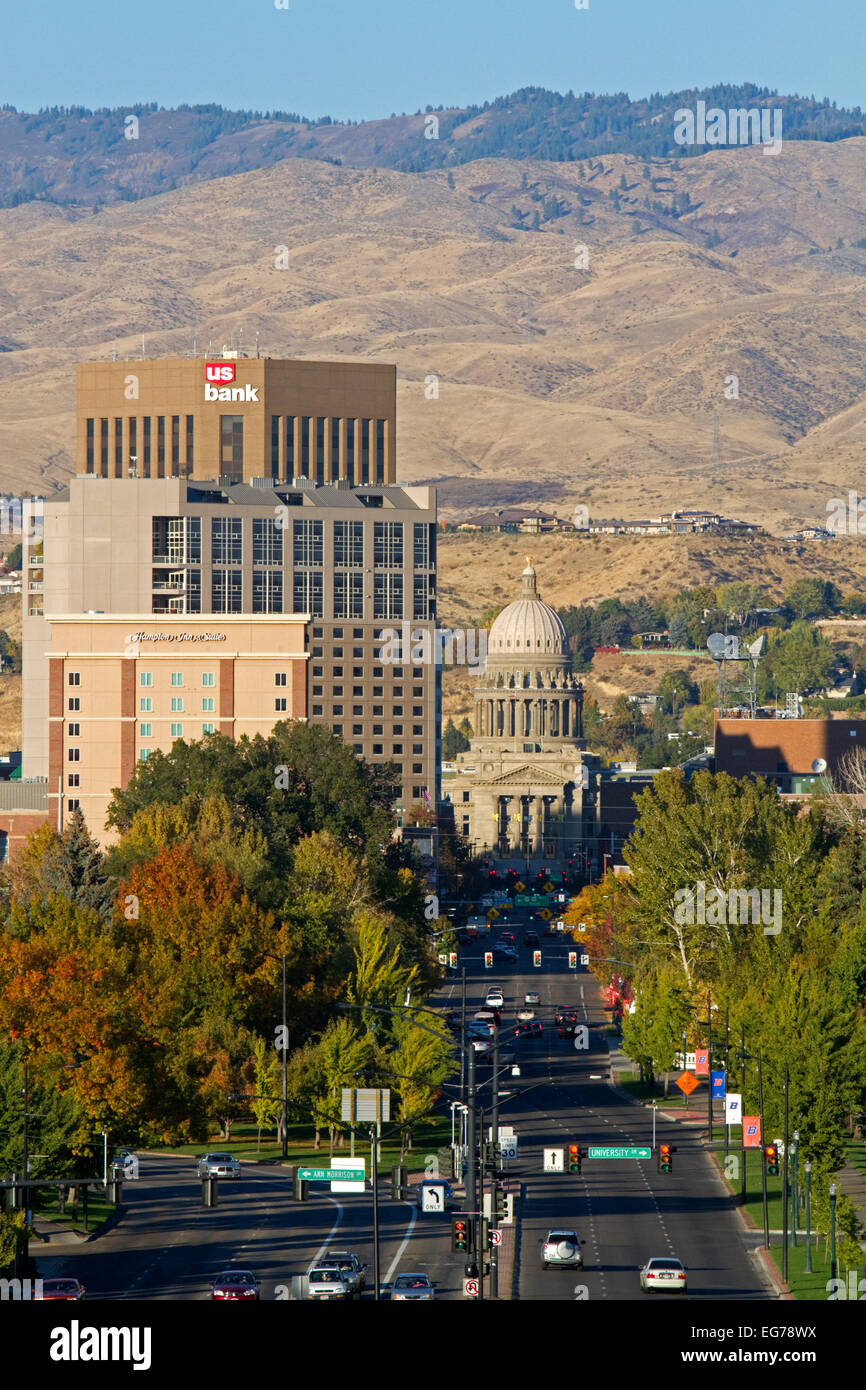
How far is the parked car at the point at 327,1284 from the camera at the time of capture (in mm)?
60625

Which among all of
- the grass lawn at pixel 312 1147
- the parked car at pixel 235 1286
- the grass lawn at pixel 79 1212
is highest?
the parked car at pixel 235 1286

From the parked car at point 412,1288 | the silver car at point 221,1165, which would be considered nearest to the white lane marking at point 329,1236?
the parked car at point 412,1288

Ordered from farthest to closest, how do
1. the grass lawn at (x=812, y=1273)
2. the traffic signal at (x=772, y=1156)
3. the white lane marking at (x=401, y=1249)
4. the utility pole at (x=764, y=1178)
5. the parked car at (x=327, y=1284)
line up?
the traffic signal at (x=772, y=1156), the utility pole at (x=764, y=1178), the white lane marking at (x=401, y=1249), the grass lawn at (x=812, y=1273), the parked car at (x=327, y=1284)

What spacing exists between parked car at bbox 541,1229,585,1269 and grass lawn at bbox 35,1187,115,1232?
15.7 m

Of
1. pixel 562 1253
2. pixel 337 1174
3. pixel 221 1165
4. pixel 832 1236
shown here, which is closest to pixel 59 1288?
pixel 562 1253

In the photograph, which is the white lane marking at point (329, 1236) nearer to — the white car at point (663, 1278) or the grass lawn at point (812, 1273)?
the white car at point (663, 1278)

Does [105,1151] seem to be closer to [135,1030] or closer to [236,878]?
[135,1030]

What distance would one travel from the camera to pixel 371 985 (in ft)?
351

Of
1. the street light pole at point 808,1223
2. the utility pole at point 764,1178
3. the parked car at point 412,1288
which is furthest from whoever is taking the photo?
the utility pole at point 764,1178

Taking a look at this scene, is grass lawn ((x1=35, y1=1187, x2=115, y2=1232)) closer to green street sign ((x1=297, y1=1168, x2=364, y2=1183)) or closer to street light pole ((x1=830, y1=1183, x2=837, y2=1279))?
green street sign ((x1=297, y1=1168, x2=364, y2=1183))

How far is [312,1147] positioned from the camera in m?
98.3

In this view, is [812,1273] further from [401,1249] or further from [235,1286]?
[235,1286]

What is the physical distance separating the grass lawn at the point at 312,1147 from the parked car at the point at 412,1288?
29799 millimetres
